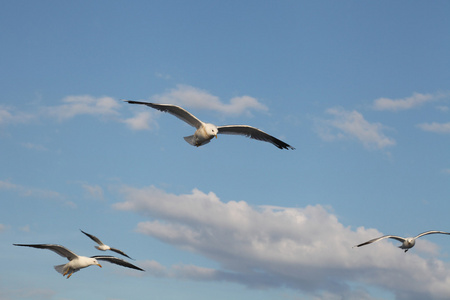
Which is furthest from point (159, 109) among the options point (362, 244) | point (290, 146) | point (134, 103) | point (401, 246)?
point (401, 246)

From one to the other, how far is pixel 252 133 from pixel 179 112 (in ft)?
18.2

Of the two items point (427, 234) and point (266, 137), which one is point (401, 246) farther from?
point (266, 137)

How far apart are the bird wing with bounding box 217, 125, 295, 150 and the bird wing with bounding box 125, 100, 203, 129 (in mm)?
1593

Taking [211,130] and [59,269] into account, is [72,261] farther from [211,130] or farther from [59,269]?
[211,130]

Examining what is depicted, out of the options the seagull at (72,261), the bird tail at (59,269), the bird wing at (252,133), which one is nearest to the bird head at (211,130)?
the bird wing at (252,133)

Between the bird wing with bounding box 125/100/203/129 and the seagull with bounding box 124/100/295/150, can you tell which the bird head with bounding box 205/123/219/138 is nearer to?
the seagull with bounding box 124/100/295/150

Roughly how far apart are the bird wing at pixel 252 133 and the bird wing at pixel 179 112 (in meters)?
1.59

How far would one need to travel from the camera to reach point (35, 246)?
30.5m

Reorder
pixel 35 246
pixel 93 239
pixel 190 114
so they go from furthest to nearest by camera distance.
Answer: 1. pixel 93 239
2. pixel 190 114
3. pixel 35 246

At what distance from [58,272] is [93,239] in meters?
11.0

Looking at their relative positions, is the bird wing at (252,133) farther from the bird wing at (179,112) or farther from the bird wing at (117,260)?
the bird wing at (117,260)

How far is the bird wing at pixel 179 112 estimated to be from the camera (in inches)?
1297

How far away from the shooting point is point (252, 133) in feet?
120

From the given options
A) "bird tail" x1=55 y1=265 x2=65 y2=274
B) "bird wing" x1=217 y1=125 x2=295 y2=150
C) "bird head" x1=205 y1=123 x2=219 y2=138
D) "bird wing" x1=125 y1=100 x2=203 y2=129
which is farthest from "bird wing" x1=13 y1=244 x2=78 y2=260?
"bird wing" x1=217 y1=125 x2=295 y2=150
